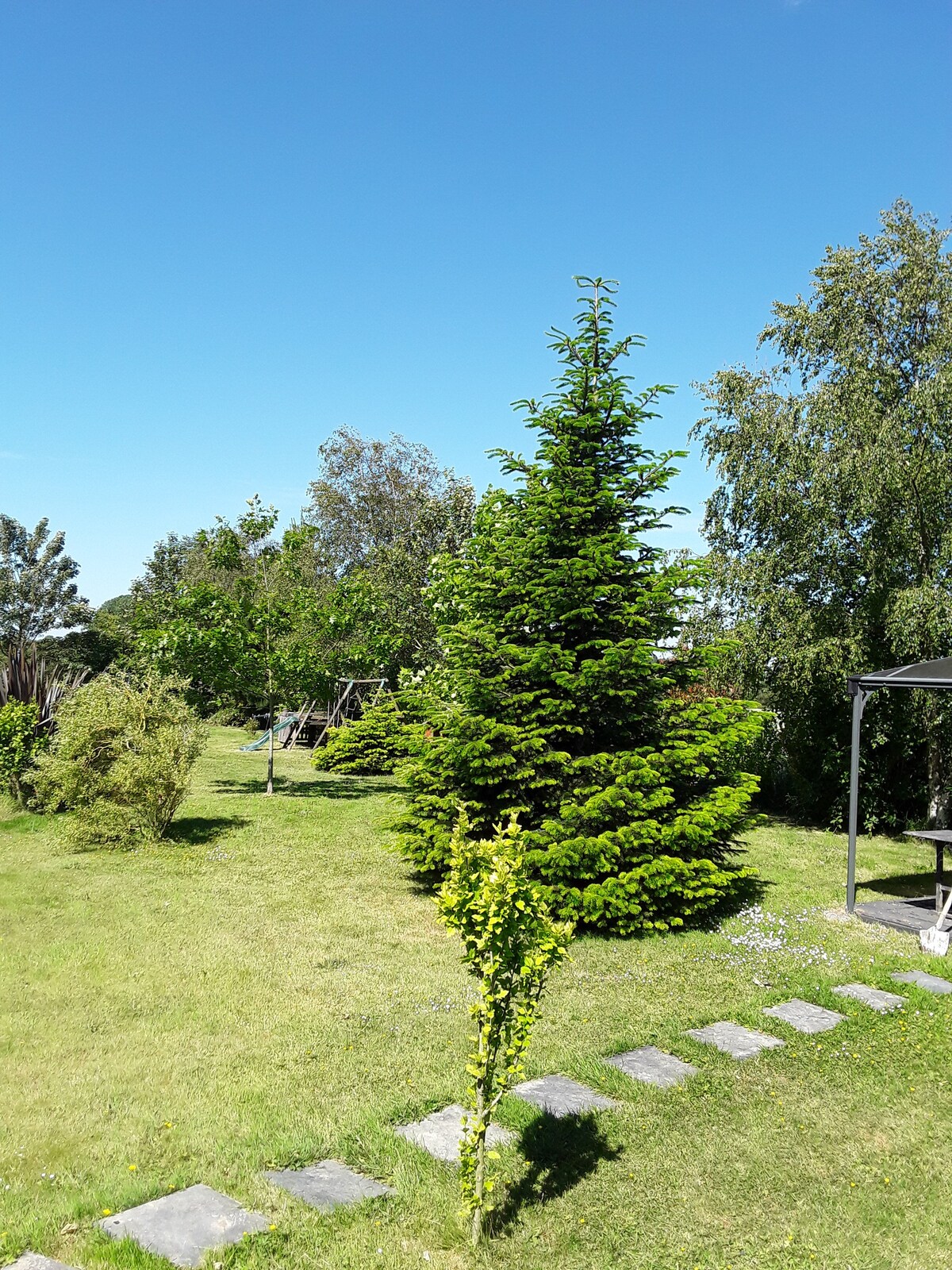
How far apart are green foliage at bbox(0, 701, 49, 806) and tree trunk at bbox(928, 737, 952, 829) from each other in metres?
13.8

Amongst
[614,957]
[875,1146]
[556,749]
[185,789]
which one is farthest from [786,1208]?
[185,789]

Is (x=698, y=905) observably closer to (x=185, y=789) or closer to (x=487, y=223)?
(x=185, y=789)

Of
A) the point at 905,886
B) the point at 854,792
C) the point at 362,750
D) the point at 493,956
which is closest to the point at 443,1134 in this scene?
the point at 493,956

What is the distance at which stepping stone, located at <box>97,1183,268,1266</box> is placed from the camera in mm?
3104

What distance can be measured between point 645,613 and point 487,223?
8.08 metres

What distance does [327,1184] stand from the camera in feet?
11.8

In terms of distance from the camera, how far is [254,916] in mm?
8188

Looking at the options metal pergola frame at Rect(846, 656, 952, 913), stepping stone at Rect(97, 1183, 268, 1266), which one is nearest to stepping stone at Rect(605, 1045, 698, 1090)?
stepping stone at Rect(97, 1183, 268, 1266)

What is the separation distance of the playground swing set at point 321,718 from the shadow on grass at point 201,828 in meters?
8.12

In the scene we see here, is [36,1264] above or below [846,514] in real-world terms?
below

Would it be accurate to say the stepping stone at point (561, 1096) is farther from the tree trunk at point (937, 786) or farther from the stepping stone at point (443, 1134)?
the tree trunk at point (937, 786)

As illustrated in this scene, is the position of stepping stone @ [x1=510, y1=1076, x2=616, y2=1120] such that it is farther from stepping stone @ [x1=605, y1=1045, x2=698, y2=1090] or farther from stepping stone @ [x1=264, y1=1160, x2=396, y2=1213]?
stepping stone @ [x1=264, y1=1160, x2=396, y2=1213]

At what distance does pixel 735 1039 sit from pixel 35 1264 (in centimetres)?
403

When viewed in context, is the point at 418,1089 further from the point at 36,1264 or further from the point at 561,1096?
the point at 36,1264
